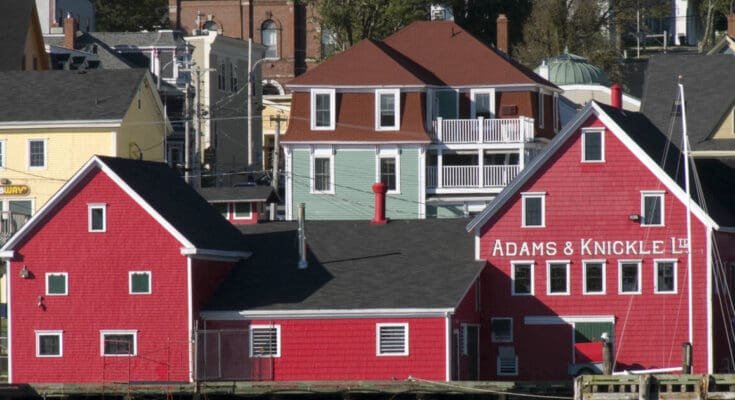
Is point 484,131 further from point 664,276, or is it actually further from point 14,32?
point 664,276

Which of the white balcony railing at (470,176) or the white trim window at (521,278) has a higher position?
the white balcony railing at (470,176)

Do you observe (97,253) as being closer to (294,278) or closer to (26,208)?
(294,278)

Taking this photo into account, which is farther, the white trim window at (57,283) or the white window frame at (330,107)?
the white window frame at (330,107)

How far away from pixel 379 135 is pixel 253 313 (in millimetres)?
26752

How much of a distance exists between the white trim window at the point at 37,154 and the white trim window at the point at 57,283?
2115 cm

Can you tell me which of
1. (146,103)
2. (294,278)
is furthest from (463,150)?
(294,278)

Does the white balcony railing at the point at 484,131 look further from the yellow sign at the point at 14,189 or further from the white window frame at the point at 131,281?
the white window frame at the point at 131,281

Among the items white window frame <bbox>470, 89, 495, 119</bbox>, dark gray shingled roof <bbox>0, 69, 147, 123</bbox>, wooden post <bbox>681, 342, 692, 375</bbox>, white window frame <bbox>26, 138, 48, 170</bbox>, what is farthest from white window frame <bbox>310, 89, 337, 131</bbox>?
wooden post <bbox>681, 342, 692, 375</bbox>

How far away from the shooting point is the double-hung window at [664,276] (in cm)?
7131

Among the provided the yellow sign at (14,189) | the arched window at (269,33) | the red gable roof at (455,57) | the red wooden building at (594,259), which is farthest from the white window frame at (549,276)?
the arched window at (269,33)

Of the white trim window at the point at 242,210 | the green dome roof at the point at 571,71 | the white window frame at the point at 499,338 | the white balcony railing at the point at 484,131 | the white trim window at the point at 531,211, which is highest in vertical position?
the green dome roof at the point at 571,71

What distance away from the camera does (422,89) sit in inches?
3743

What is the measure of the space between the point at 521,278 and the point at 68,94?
89.5 ft

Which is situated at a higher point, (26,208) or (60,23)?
(60,23)
